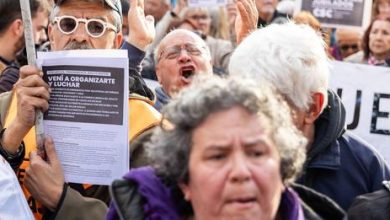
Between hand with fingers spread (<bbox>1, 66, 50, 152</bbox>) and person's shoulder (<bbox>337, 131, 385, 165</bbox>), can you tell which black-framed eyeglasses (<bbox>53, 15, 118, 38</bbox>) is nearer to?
hand with fingers spread (<bbox>1, 66, 50, 152</bbox>)

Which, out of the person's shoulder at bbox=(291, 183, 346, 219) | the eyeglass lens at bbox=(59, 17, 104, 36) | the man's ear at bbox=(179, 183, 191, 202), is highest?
the eyeglass lens at bbox=(59, 17, 104, 36)

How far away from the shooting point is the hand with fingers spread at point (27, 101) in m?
3.38

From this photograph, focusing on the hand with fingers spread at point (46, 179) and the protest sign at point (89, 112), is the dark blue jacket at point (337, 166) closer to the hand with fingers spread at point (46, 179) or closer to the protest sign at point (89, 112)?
the protest sign at point (89, 112)

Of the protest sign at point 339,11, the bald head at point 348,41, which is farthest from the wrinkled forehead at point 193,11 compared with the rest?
the bald head at point 348,41

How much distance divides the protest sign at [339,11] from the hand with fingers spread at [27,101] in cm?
460

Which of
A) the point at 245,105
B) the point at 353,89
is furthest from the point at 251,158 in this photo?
the point at 353,89

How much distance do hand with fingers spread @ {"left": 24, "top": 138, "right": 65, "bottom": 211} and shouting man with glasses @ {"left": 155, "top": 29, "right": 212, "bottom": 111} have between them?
1660 mm

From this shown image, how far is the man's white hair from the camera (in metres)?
3.16

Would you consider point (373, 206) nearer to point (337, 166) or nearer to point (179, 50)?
point (337, 166)

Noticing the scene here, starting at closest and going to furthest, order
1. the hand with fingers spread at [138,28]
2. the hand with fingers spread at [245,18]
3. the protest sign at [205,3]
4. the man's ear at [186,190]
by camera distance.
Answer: the man's ear at [186,190], the hand with fingers spread at [245,18], the hand with fingers spread at [138,28], the protest sign at [205,3]

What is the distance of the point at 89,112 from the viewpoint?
3.40m

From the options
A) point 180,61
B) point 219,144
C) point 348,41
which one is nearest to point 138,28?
point 180,61

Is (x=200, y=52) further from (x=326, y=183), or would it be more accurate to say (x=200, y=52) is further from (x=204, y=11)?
(x=204, y=11)

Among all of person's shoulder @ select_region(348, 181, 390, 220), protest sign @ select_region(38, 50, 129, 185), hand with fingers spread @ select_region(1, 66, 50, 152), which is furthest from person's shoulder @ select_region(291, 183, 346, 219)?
hand with fingers spread @ select_region(1, 66, 50, 152)
